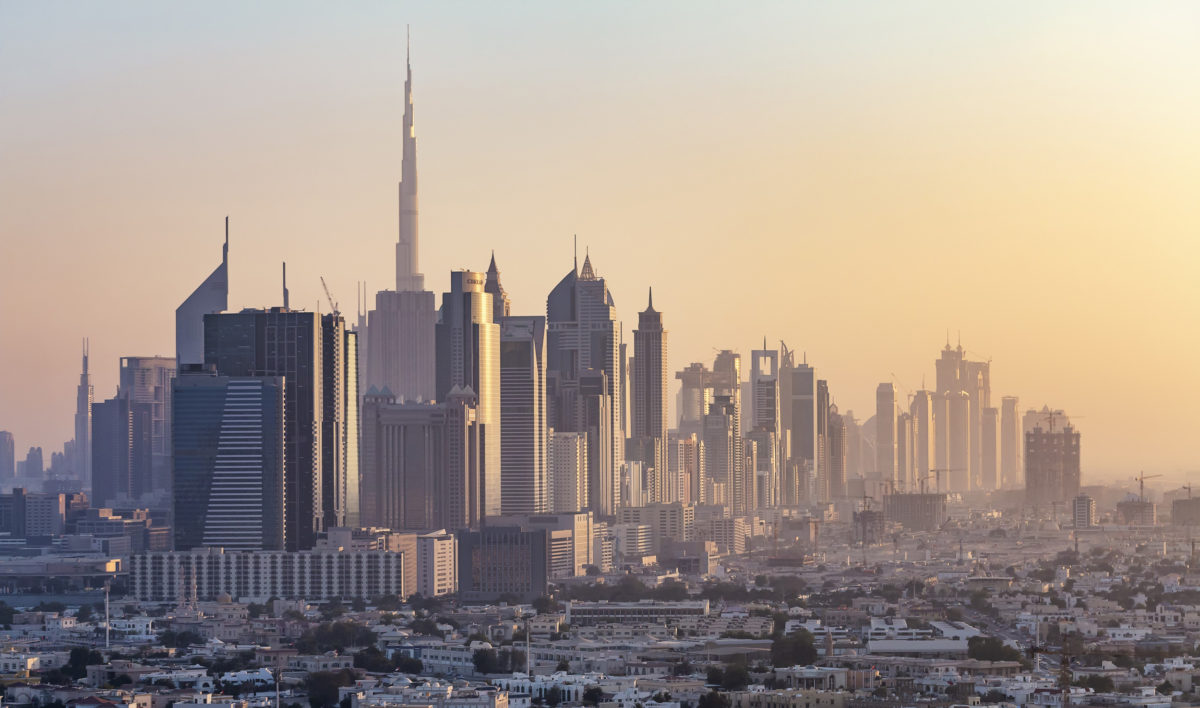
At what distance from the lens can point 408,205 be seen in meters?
142

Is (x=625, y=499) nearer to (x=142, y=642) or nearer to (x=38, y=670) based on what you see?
(x=142, y=642)

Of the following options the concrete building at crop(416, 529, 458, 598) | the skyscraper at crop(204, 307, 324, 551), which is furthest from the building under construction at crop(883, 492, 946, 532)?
the skyscraper at crop(204, 307, 324, 551)

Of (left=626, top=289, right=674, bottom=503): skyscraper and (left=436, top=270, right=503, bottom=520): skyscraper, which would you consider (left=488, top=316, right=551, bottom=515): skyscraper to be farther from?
(left=626, top=289, right=674, bottom=503): skyscraper

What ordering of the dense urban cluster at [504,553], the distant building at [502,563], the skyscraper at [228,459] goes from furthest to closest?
the skyscraper at [228,459] < the distant building at [502,563] < the dense urban cluster at [504,553]

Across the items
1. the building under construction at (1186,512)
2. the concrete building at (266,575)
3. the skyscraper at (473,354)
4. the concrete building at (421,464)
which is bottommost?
the concrete building at (266,575)

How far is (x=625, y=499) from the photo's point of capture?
148m

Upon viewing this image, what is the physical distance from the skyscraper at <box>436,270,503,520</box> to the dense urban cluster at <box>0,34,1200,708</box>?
0.17 m

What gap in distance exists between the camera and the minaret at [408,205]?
136 m

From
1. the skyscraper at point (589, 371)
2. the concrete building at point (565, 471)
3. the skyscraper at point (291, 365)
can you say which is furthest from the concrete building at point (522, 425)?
the skyscraper at point (291, 365)

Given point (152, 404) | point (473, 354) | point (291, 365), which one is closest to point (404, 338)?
point (152, 404)

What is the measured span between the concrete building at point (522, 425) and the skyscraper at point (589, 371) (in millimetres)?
15070

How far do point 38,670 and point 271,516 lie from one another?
36192mm

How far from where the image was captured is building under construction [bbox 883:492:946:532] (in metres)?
170

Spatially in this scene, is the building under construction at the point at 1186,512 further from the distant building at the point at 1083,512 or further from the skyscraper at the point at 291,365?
the skyscraper at the point at 291,365
